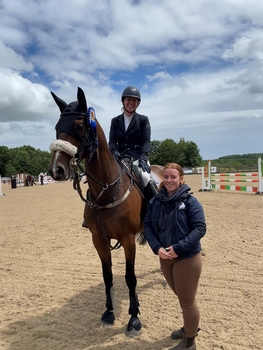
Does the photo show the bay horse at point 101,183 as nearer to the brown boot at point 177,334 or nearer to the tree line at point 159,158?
the brown boot at point 177,334

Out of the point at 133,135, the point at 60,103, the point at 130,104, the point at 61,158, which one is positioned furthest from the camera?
the point at 133,135

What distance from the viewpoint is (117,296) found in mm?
4531

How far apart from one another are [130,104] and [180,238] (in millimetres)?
2132

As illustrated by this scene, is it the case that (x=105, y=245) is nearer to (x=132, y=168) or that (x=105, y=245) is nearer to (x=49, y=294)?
(x=132, y=168)

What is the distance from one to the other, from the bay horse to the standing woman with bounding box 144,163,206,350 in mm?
697

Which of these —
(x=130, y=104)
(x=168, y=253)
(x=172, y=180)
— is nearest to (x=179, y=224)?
(x=168, y=253)

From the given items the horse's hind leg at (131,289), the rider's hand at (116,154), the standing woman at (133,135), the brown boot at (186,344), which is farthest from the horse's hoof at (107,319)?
the rider's hand at (116,154)

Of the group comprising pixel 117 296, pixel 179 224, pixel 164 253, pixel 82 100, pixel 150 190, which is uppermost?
pixel 82 100

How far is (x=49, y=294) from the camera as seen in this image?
464cm

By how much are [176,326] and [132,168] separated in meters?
2.10

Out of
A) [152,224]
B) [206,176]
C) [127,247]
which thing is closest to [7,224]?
[127,247]

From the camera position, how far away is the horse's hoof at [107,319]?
12.1 ft

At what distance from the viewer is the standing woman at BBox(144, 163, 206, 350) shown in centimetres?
277

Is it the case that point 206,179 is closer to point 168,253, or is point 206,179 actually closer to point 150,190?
point 150,190
